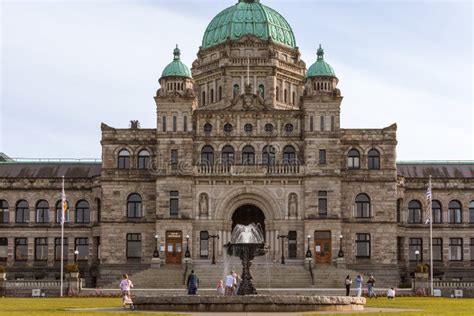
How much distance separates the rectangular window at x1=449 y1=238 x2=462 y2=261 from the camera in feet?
332

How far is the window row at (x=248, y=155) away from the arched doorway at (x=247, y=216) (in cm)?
522

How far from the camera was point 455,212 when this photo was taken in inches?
4023

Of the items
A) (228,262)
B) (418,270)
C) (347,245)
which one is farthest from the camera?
(347,245)

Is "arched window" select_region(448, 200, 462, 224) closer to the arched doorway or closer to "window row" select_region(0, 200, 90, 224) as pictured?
the arched doorway

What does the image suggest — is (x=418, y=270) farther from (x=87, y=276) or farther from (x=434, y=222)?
(x=87, y=276)

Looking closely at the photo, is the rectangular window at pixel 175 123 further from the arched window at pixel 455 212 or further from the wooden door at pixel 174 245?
the arched window at pixel 455 212

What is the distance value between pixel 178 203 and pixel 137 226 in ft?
17.9

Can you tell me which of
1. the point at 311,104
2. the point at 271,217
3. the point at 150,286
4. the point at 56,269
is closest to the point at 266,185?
the point at 271,217

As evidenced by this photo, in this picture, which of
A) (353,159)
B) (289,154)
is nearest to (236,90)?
(289,154)

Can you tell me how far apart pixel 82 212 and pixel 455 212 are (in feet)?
124

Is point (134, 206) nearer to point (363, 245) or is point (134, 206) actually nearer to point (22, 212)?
point (22, 212)

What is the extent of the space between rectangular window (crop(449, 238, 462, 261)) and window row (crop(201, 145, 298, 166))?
1910 centimetres

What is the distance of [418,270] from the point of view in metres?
83.7

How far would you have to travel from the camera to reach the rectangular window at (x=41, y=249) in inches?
3999
